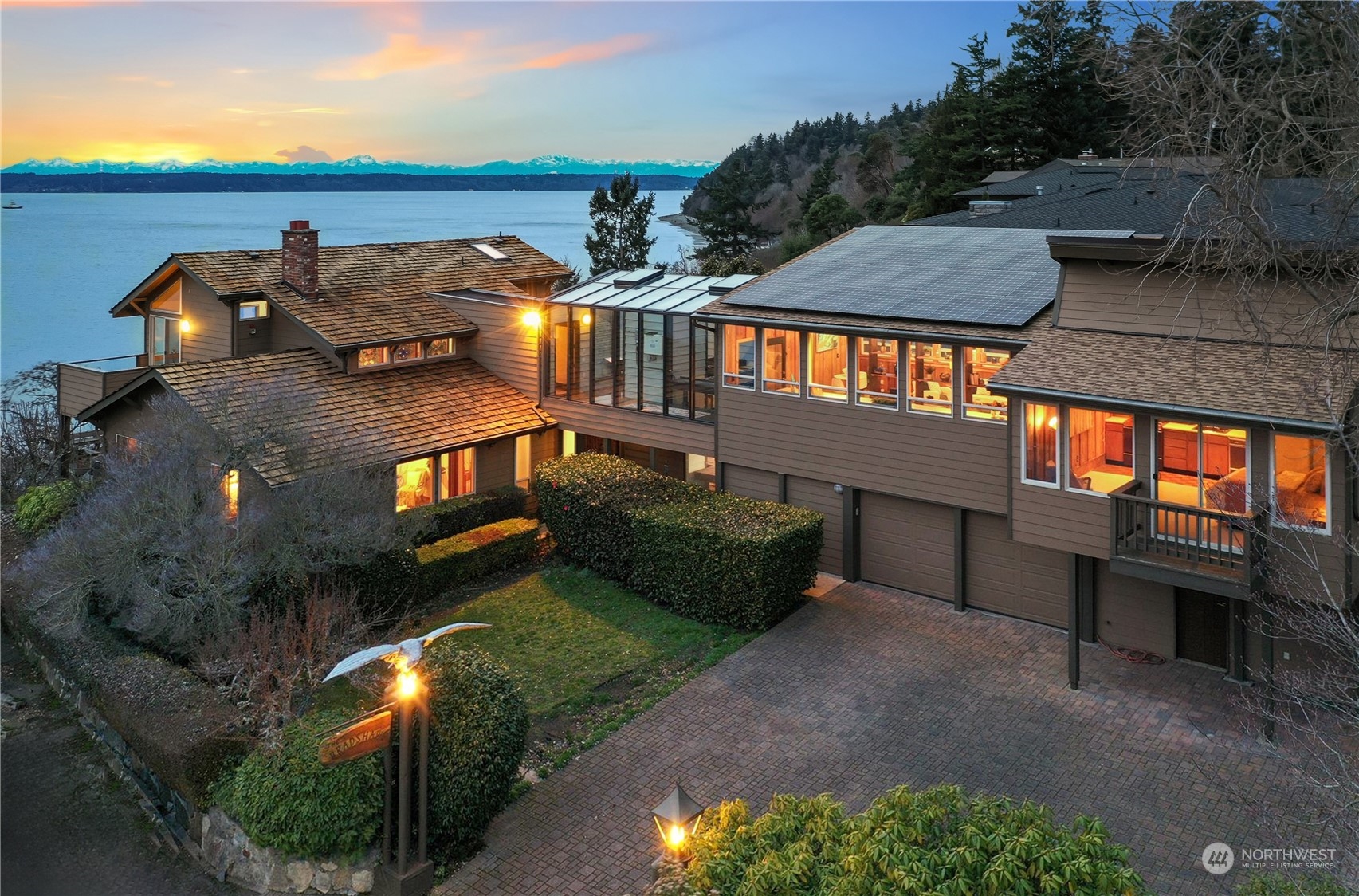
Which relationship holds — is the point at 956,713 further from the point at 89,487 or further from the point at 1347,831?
the point at 89,487

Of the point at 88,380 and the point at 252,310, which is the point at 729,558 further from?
the point at 88,380

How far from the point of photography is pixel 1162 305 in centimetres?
1435

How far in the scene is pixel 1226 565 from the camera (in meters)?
13.0

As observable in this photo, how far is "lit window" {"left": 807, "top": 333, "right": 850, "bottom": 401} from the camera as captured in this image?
725 inches

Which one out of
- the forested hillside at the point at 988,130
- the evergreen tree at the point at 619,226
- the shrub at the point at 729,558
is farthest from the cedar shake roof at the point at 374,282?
the forested hillside at the point at 988,130

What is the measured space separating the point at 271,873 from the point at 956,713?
9.13 m

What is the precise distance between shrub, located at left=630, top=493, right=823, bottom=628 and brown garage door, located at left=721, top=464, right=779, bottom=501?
4.89 feet

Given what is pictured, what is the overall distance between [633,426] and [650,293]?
9.59 ft

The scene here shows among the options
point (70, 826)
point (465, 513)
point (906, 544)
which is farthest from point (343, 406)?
point (906, 544)

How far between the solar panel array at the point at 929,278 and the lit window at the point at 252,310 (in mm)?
10604

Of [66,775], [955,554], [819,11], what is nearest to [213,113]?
[819,11]

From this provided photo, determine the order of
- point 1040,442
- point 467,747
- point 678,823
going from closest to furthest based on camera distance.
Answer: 1. point 678,823
2. point 467,747
3. point 1040,442

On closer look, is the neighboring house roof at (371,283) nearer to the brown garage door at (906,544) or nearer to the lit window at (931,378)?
the brown garage door at (906,544)

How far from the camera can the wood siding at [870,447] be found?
16.8 metres
